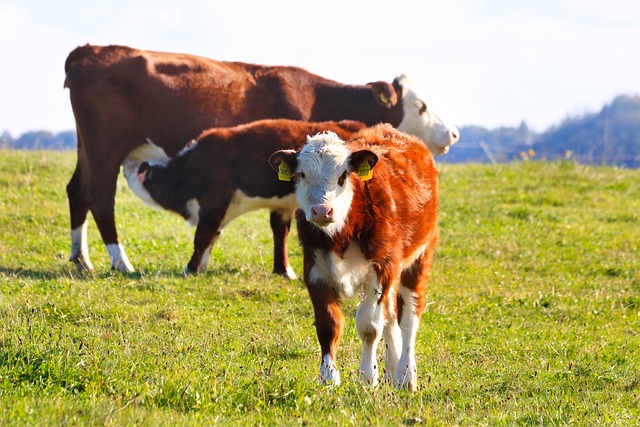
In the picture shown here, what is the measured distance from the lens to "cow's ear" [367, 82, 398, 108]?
49.6 ft

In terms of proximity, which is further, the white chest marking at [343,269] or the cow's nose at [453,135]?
the cow's nose at [453,135]

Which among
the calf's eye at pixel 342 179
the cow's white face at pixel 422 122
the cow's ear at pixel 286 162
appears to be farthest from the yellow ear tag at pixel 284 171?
the cow's white face at pixel 422 122

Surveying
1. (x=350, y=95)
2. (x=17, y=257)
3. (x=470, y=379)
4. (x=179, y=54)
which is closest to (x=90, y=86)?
(x=179, y=54)

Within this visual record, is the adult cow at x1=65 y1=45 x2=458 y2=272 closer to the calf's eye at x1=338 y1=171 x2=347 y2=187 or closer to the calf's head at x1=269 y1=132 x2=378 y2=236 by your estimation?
the calf's head at x1=269 y1=132 x2=378 y2=236

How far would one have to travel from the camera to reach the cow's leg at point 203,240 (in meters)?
12.0

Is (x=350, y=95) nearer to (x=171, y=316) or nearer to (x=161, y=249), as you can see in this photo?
(x=161, y=249)

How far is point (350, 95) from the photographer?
48.8 ft

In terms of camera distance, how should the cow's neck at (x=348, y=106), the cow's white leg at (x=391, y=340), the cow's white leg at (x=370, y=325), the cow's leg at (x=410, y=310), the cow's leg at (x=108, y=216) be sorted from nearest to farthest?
the cow's white leg at (x=370, y=325), the cow's leg at (x=410, y=310), the cow's white leg at (x=391, y=340), the cow's leg at (x=108, y=216), the cow's neck at (x=348, y=106)

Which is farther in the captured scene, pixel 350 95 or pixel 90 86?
pixel 350 95

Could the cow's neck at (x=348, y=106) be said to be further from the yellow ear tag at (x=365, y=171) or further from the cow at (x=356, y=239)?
the yellow ear tag at (x=365, y=171)

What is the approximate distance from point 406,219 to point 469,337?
2255 millimetres

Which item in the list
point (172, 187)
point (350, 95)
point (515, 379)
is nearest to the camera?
point (515, 379)

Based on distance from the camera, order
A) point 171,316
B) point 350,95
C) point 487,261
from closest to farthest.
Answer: point 171,316
point 487,261
point 350,95

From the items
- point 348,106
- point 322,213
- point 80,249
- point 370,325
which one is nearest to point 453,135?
point 348,106
